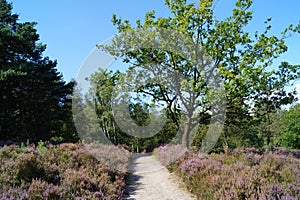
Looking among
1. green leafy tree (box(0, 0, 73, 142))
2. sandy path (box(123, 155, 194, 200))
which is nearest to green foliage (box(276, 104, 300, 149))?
sandy path (box(123, 155, 194, 200))

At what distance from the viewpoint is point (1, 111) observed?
1658 centimetres

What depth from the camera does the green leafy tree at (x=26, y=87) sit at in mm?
15781

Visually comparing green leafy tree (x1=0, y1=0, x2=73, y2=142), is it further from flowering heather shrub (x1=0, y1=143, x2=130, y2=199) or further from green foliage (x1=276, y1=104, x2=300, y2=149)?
green foliage (x1=276, y1=104, x2=300, y2=149)

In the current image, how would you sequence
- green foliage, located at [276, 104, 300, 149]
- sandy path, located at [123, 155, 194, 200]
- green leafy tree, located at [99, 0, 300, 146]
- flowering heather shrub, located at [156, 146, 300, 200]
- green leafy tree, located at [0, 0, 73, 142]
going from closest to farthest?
1. flowering heather shrub, located at [156, 146, 300, 200]
2. sandy path, located at [123, 155, 194, 200]
3. green leafy tree, located at [99, 0, 300, 146]
4. green leafy tree, located at [0, 0, 73, 142]
5. green foliage, located at [276, 104, 300, 149]

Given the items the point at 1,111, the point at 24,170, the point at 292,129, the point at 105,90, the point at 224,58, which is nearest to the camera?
the point at 24,170

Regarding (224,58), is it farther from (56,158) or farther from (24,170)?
(24,170)

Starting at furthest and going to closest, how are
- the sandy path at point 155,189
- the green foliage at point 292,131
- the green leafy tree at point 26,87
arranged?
the green foliage at point 292,131 < the green leafy tree at point 26,87 < the sandy path at point 155,189

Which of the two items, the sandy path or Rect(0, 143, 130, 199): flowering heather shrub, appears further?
the sandy path

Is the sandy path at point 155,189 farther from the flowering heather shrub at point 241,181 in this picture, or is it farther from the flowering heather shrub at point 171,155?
the flowering heather shrub at point 171,155

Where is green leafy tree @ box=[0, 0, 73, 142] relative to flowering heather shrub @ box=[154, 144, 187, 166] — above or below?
above

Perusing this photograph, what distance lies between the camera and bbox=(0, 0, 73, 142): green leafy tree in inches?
621

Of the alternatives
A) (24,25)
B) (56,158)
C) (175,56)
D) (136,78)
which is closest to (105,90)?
(136,78)

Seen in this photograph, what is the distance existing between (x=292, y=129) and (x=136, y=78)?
50.7 feet

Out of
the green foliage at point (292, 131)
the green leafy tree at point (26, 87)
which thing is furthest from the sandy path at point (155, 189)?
the green foliage at point (292, 131)
